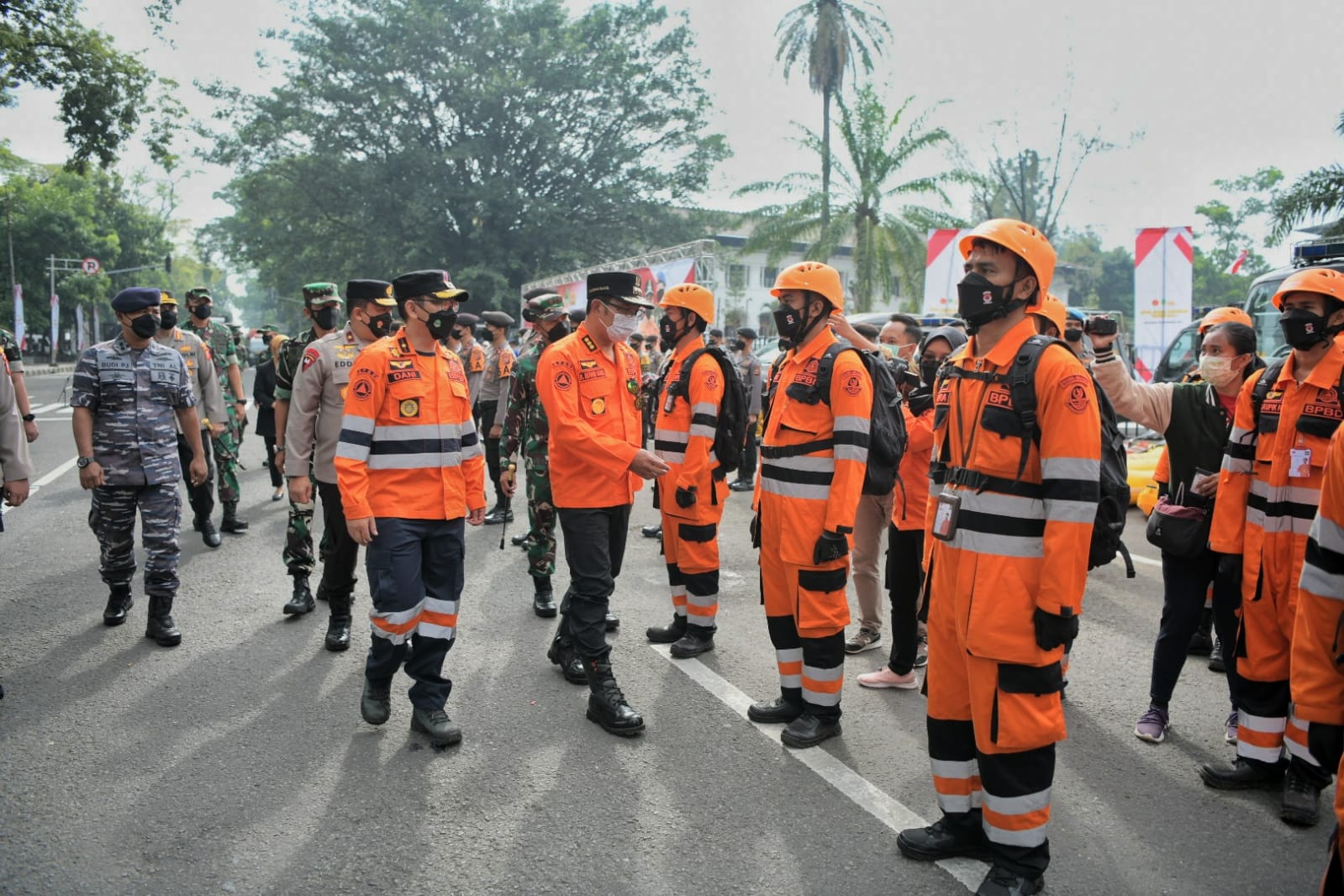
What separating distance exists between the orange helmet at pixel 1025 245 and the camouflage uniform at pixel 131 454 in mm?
5006

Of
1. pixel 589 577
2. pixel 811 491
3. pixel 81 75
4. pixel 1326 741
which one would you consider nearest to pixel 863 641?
pixel 811 491

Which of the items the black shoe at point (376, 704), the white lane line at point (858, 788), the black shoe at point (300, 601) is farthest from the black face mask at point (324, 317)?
the white lane line at point (858, 788)

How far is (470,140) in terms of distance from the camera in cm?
3688

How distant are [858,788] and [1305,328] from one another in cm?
259

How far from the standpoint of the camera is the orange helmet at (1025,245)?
3100 millimetres

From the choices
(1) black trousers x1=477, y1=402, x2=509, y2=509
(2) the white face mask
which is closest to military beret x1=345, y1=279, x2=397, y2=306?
(1) black trousers x1=477, y1=402, x2=509, y2=509

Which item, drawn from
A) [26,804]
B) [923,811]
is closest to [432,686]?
[26,804]

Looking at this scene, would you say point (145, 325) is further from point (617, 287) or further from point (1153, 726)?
point (1153, 726)

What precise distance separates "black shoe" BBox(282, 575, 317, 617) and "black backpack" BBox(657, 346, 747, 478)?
2.88 metres

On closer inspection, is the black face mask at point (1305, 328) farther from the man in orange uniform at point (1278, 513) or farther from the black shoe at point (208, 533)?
the black shoe at point (208, 533)

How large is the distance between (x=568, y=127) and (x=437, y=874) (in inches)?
1512

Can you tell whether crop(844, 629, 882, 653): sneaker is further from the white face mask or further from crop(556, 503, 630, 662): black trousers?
the white face mask

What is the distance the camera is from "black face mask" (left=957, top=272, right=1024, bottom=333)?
3.16m

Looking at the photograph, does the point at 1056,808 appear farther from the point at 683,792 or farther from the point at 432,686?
the point at 432,686
